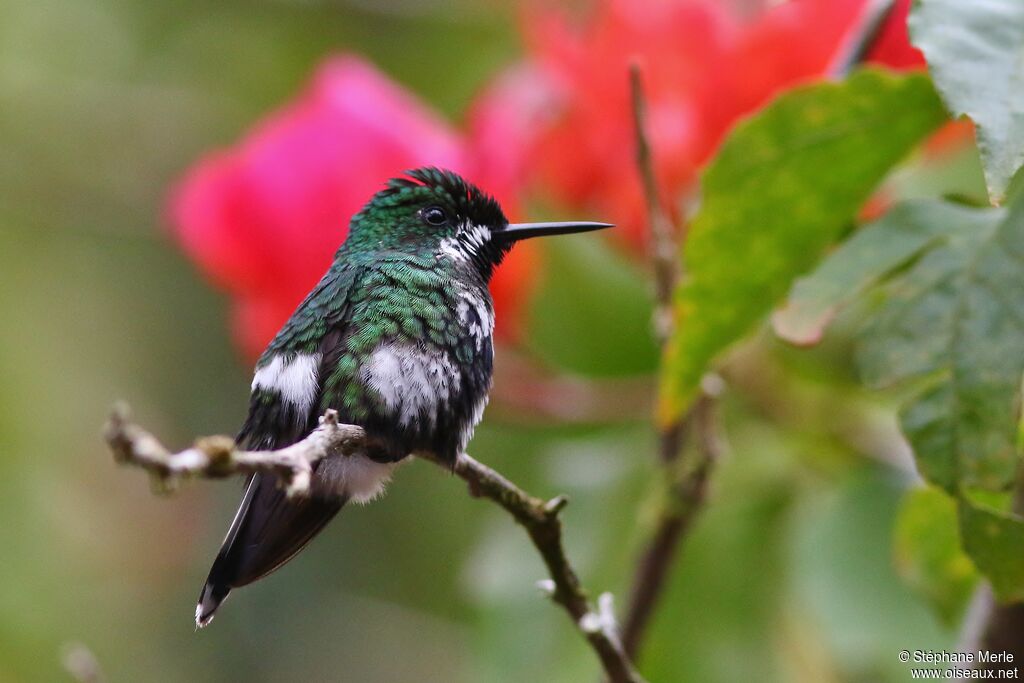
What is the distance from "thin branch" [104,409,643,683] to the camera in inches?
28.3

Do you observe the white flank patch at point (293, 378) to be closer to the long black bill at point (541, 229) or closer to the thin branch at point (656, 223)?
the long black bill at point (541, 229)

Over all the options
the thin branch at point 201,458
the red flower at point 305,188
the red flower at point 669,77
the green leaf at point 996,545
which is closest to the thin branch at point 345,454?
the thin branch at point 201,458

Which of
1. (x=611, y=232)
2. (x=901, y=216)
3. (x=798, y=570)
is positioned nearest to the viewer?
(x=901, y=216)

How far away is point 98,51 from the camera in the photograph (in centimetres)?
407

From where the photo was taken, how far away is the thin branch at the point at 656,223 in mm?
1476

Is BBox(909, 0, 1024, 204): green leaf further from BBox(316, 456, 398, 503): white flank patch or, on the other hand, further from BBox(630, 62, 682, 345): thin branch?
BBox(316, 456, 398, 503): white flank patch

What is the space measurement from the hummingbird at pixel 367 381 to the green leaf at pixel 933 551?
529mm

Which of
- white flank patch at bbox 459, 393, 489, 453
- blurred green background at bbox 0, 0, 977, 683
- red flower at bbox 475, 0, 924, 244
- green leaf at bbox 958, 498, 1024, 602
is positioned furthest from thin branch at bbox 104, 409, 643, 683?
blurred green background at bbox 0, 0, 977, 683

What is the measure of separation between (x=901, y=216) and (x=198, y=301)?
351 centimetres

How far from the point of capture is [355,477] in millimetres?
1394

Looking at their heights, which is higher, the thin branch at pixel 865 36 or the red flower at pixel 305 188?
the red flower at pixel 305 188

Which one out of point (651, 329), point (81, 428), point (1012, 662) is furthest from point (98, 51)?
point (1012, 662)

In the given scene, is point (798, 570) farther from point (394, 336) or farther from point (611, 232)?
point (394, 336)

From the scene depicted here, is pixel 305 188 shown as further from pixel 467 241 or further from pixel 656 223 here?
pixel 656 223
